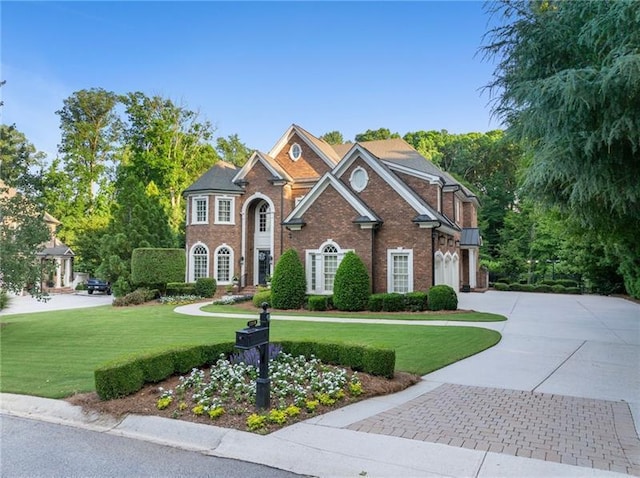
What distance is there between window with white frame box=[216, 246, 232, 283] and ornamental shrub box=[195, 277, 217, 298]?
42.6 inches

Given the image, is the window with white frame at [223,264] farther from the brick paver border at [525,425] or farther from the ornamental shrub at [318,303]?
the brick paver border at [525,425]

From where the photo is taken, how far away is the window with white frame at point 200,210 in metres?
26.3

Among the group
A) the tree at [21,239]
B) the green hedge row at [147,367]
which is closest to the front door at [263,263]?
the tree at [21,239]

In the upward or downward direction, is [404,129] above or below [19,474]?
above

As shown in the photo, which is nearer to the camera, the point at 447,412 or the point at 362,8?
the point at 447,412

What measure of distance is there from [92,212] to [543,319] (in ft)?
136

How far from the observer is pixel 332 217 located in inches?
769

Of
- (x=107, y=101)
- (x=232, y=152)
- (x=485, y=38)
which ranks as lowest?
(x=485, y=38)

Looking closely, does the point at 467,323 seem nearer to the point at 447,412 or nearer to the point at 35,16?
the point at 447,412

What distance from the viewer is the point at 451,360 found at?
28.6ft

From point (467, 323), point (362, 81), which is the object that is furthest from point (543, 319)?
point (362, 81)

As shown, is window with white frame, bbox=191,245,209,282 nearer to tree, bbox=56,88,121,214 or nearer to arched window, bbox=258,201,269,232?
arched window, bbox=258,201,269,232

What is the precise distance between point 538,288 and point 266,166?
21196 mm

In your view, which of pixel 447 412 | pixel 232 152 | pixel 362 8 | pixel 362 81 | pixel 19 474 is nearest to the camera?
pixel 19 474
